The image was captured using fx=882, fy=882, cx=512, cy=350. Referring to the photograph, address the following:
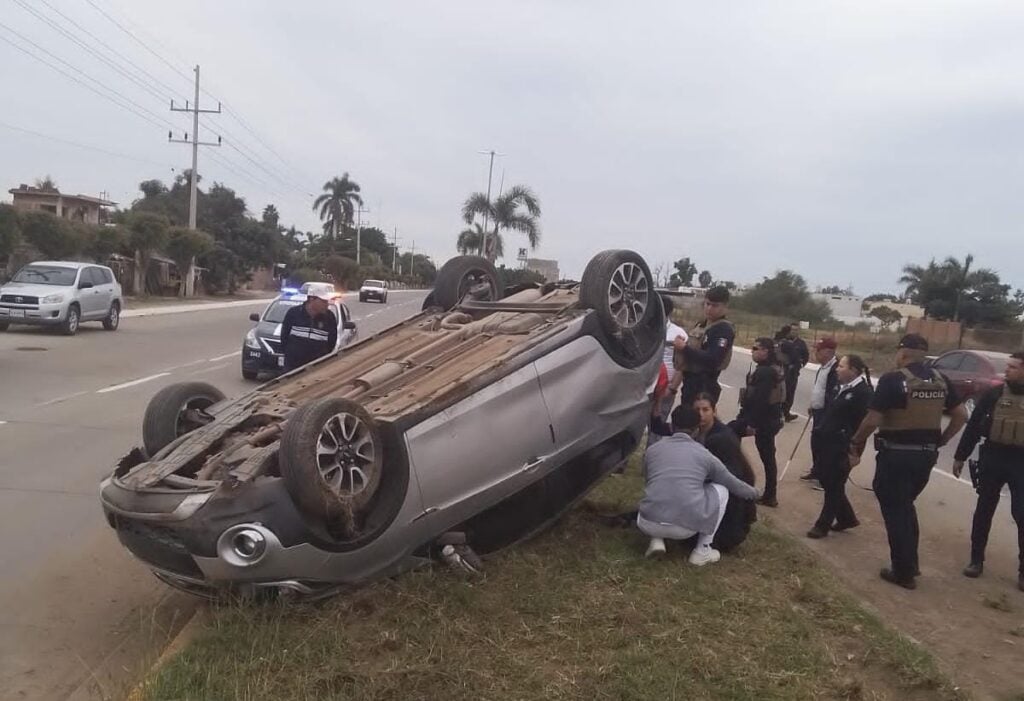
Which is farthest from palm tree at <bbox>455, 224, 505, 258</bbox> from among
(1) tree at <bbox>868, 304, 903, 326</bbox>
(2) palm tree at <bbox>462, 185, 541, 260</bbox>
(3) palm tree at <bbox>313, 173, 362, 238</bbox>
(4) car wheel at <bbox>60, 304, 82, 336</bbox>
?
(3) palm tree at <bbox>313, 173, 362, 238</bbox>

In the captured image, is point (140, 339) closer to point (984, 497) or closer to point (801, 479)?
point (801, 479)

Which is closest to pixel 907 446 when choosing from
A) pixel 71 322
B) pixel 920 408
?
pixel 920 408

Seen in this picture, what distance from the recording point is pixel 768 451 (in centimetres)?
754

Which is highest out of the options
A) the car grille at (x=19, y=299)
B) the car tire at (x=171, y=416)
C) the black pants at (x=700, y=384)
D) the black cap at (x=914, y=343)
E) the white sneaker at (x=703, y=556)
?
the black cap at (x=914, y=343)

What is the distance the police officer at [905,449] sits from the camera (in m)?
5.68

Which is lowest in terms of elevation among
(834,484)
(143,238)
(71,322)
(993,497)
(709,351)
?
(71,322)

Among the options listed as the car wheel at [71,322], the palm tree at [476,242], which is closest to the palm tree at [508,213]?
the palm tree at [476,242]

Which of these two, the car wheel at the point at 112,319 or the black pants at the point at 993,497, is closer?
the black pants at the point at 993,497

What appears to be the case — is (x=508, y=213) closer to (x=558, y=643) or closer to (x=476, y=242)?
(x=476, y=242)

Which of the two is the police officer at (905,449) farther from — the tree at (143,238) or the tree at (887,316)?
the tree at (887,316)

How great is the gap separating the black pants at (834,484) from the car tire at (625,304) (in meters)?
1.61

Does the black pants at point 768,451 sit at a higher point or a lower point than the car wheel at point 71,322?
higher

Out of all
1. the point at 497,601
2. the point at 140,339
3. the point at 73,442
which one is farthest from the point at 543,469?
the point at 140,339

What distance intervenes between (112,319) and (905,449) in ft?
68.0
